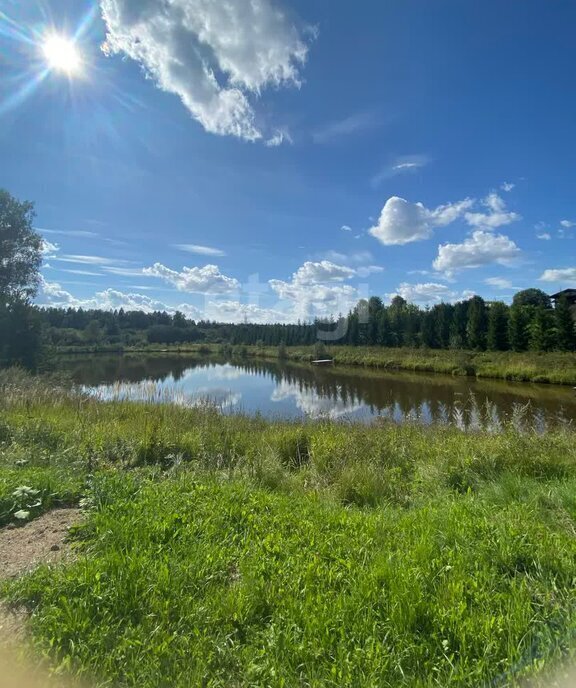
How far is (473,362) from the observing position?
96.0 ft

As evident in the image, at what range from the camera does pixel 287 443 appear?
21.8 ft

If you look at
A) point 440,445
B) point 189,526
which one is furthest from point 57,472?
point 440,445

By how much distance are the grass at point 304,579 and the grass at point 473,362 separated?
74.8ft

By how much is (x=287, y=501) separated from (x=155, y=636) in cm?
183

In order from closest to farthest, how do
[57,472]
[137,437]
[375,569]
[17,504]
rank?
[375,569] < [17,504] < [57,472] < [137,437]

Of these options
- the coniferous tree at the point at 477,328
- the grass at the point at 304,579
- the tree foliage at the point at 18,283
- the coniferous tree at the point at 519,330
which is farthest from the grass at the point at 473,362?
the tree foliage at the point at 18,283

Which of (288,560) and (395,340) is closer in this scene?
(288,560)

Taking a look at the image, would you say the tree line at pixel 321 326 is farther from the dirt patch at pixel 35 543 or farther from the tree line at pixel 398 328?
the dirt patch at pixel 35 543

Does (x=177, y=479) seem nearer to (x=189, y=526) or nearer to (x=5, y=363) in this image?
(x=189, y=526)

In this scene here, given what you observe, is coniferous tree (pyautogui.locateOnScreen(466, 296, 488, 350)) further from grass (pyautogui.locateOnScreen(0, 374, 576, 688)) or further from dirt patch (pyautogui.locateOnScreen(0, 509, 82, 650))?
dirt patch (pyautogui.locateOnScreen(0, 509, 82, 650))

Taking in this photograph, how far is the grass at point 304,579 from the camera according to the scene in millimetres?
1646

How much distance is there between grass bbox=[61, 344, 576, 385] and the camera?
76.5ft

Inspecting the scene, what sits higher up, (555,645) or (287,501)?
(555,645)

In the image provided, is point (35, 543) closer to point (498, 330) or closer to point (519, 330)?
point (519, 330)
